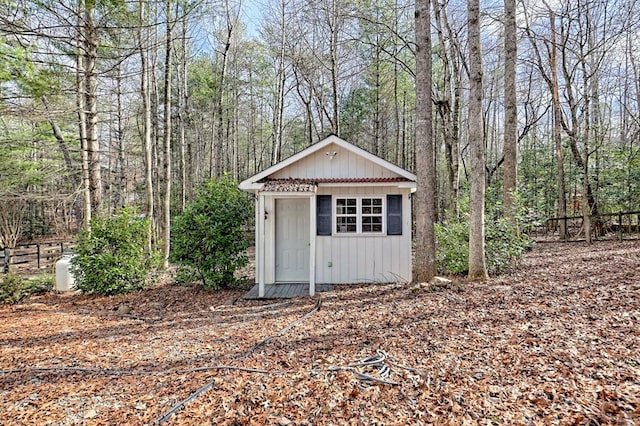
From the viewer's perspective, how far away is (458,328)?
13.3 feet

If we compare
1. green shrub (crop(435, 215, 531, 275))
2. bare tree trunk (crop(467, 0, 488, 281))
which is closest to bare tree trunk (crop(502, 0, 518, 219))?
green shrub (crop(435, 215, 531, 275))

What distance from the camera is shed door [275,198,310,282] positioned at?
8.07m

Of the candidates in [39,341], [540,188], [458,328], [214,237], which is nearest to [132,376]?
[39,341]

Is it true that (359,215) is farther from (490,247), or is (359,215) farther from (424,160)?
(490,247)

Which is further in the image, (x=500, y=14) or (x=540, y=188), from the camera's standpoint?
(x=540, y=188)

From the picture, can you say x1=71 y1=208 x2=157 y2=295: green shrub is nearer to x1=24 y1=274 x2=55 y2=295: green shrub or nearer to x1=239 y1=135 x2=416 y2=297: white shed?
x1=24 y1=274 x2=55 y2=295: green shrub

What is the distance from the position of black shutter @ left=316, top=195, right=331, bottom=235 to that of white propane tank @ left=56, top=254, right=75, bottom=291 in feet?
20.1

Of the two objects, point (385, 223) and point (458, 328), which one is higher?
point (385, 223)

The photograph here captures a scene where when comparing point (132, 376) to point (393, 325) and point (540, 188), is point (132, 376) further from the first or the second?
point (540, 188)

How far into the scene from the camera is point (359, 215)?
7672 mm

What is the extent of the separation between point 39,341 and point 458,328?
564 centimetres

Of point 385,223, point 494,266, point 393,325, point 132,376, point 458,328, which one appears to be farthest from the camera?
point 385,223

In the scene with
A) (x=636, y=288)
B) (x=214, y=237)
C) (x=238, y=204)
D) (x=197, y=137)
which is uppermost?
(x=197, y=137)

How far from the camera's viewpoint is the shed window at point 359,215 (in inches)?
302
